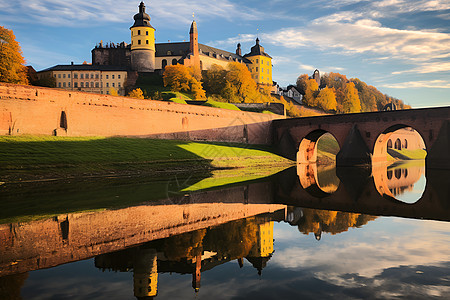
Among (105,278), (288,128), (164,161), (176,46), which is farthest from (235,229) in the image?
(176,46)

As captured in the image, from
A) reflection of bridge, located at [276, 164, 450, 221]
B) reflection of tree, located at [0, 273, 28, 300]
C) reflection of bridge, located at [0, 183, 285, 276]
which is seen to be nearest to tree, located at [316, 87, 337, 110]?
reflection of bridge, located at [276, 164, 450, 221]

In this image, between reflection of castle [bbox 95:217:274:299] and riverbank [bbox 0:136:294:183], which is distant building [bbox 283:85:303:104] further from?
reflection of castle [bbox 95:217:274:299]

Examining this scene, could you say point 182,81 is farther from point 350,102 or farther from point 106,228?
point 106,228

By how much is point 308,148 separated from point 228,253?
4845 centimetres

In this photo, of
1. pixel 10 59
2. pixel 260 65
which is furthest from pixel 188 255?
pixel 260 65

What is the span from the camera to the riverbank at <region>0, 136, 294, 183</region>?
2388 centimetres

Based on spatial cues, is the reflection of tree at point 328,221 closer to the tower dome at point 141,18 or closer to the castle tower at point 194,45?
the castle tower at point 194,45

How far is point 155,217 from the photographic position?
1162 centimetres

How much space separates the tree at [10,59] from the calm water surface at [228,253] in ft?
158

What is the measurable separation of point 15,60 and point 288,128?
4171 cm

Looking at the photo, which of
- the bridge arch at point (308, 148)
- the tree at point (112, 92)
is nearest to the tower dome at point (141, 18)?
the tree at point (112, 92)

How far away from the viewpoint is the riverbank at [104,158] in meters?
23.9

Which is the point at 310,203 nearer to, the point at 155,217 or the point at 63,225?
the point at 155,217

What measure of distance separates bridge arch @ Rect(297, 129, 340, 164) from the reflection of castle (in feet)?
143
